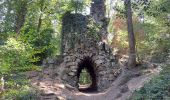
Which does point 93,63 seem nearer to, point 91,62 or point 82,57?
point 91,62

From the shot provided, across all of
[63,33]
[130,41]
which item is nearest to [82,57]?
[63,33]

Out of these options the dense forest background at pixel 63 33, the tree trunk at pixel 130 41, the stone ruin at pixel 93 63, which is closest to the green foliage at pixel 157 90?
the dense forest background at pixel 63 33

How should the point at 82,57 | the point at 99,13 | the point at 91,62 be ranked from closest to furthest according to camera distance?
1. the point at 82,57
2. the point at 91,62
3. the point at 99,13

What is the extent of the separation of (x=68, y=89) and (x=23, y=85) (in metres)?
7.42

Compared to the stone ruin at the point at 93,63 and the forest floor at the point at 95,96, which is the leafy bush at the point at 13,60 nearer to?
the forest floor at the point at 95,96

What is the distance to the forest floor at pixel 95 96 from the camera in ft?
46.8

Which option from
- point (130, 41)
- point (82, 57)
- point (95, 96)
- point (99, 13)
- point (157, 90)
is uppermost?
point (99, 13)

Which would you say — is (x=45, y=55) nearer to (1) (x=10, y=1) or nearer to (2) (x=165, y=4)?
(1) (x=10, y=1)

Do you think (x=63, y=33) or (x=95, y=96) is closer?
(x=95, y=96)

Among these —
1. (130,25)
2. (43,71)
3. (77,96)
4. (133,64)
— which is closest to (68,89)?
(77,96)

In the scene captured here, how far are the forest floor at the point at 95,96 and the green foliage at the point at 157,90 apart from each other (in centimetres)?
242

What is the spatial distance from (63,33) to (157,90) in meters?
11.2

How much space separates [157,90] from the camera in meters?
10.5

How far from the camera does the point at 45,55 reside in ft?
72.8
